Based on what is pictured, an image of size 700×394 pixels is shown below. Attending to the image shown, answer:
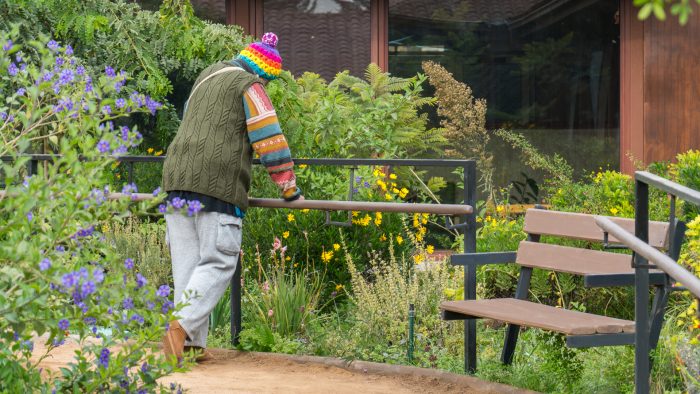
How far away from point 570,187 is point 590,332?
400 centimetres

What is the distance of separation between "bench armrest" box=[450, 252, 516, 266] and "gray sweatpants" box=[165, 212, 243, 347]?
3.71ft

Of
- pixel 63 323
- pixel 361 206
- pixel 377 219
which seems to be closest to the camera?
pixel 63 323

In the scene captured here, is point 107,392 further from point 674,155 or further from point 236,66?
point 674,155

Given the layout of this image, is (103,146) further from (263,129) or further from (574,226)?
(574,226)

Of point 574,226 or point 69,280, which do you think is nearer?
point 69,280

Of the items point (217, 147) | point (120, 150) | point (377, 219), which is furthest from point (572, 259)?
point (120, 150)

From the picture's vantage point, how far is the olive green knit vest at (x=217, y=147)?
5.61 metres

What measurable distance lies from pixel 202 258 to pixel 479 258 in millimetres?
1385

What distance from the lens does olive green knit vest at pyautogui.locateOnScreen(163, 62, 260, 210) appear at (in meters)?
5.61

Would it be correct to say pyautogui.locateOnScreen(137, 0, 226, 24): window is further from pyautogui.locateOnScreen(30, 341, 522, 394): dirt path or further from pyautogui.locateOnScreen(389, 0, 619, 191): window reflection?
pyautogui.locateOnScreen(30, 341, 522, 394): dirt path

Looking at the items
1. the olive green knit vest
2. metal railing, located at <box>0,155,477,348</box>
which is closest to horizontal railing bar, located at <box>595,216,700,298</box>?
metal railing, located at <box>0,155,477,348</box>

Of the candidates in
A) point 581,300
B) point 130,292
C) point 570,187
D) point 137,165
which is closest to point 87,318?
point 130,292

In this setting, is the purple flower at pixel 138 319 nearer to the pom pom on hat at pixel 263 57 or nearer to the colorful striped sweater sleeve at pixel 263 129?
the colorful striped sweater sleeve at pixel 263 129

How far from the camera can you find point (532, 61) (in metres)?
10.8
